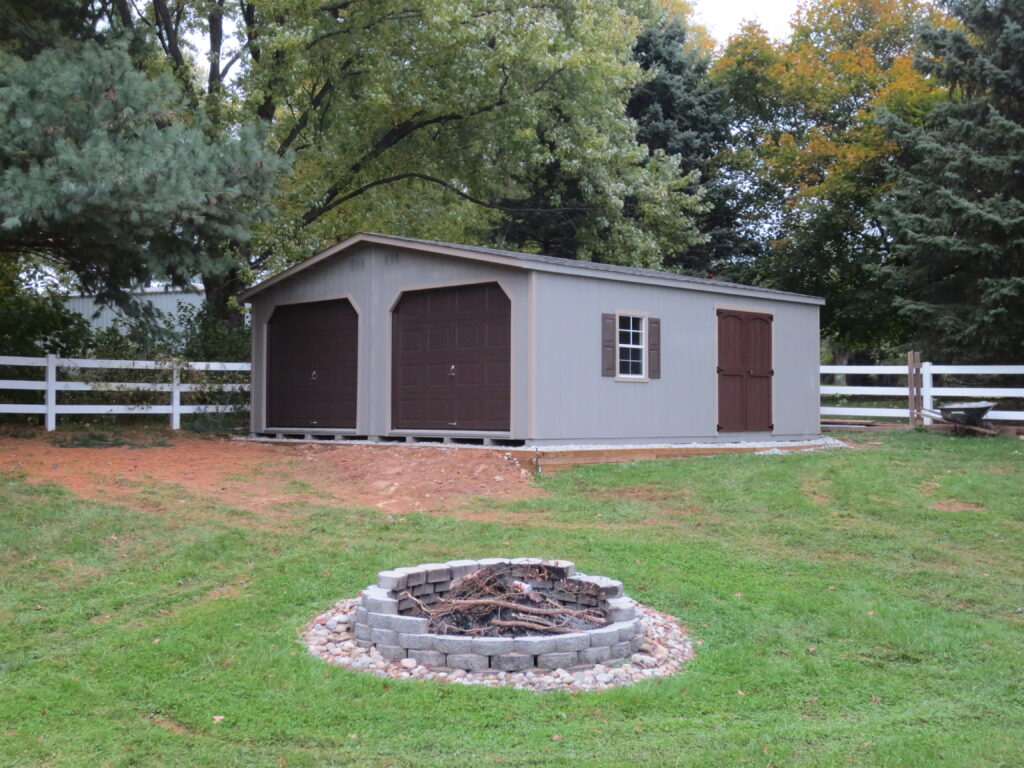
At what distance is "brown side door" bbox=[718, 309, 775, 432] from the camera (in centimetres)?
1505

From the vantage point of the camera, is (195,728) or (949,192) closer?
(195,728)

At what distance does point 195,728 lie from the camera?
175 inches

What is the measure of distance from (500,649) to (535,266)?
7.80 metres

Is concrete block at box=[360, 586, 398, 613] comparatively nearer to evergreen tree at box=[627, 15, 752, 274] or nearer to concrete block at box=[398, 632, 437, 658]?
concrete block at box=[398, 632, 437, 658]

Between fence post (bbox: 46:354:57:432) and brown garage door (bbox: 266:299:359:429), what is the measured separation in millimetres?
3150

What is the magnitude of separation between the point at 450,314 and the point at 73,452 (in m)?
5.07

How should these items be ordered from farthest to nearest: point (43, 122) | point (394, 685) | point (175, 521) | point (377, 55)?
point (377, 55) < point (43, 122) < point (175, 521) < point (394, 685)

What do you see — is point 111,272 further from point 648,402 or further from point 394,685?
point 394,685

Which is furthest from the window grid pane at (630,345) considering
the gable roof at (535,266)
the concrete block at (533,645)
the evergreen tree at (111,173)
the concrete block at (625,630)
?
the concrete block at (533,645)

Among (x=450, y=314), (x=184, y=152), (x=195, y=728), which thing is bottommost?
(x=195, y=728)

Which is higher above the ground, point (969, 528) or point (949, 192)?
point (949, 192)

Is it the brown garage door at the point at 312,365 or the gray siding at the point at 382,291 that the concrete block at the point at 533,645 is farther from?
the brown garage door at the point at 312,365

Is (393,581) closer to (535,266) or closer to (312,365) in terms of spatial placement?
(535,266)

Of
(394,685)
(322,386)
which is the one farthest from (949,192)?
(394,685)
